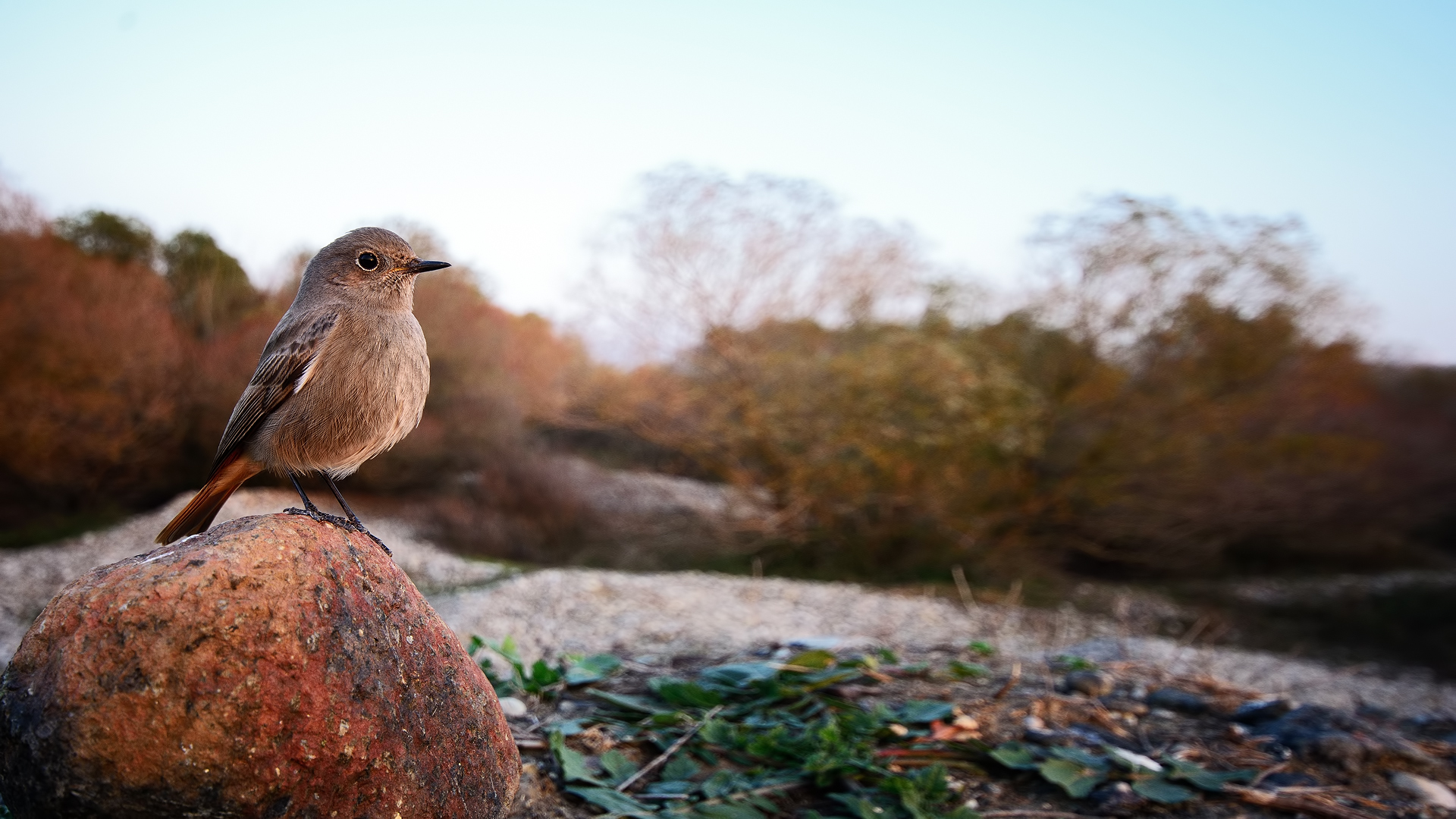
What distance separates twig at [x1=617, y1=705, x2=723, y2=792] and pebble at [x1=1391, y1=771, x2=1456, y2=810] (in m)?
2.53

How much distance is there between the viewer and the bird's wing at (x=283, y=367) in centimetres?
237

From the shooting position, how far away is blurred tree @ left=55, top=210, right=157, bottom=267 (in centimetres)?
1243

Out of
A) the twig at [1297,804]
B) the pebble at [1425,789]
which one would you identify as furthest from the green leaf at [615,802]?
the pebble at [1425,789]

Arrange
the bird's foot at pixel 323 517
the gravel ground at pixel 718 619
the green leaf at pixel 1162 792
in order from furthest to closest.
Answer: the gravel ground at pixel 718 619 → the green leaf at pixel 1162 792 → the bird's foot at pixel 323 517

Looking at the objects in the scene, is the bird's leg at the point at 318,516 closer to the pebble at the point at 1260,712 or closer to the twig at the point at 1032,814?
the twig at the point at 1032,814

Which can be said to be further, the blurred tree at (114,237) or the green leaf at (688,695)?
the blurred tree at (114,237)

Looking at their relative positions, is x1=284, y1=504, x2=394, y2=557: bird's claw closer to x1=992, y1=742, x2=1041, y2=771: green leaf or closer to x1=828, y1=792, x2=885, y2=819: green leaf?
x1=828, y1=792, x2=885, y2=819: green leaf

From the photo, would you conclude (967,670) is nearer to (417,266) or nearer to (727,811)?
(727,811)

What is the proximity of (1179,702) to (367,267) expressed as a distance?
3.66 metres

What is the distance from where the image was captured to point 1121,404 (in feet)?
38.1

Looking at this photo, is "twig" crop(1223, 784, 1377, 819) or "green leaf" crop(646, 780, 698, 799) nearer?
"green leaf" crop(646, 780, 698, 799)

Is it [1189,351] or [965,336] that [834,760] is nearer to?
[965,336]

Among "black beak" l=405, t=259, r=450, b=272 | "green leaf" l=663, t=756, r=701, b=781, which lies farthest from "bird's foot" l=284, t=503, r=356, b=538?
"green leaf" l=663, t=756, r=701, b=781

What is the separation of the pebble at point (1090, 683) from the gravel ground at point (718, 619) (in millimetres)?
696
